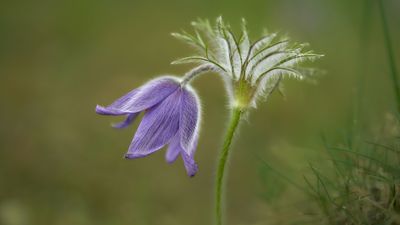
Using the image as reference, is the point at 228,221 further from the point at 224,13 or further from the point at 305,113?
the point at 224,13

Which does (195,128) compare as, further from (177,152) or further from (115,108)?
(115,108)

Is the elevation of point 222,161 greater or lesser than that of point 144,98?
lesser

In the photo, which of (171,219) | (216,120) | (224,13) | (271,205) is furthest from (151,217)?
(224,13)

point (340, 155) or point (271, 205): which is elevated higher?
point (340, 155)

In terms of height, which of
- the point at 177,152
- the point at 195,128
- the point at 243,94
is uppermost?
the point at 243,94

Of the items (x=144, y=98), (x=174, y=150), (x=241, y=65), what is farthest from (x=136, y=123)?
(x=241, y=65)

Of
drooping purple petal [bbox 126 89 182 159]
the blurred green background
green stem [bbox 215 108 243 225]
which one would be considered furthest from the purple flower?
the blurred green background

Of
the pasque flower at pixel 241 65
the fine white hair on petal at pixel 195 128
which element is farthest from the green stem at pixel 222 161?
the fine white hair on petal at pixel 195 128
